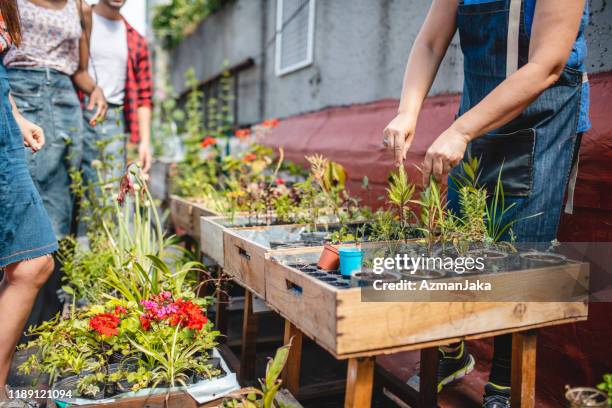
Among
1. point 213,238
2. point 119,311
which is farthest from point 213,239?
point 119,311

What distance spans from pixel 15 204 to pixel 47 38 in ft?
4.96

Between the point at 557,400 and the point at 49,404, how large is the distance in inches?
83.7

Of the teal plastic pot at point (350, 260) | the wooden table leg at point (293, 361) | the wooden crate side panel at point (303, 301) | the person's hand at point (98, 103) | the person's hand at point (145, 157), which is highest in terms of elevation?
the person's hand at point (98, 103)

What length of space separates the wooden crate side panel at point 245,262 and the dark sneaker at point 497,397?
3.05ft

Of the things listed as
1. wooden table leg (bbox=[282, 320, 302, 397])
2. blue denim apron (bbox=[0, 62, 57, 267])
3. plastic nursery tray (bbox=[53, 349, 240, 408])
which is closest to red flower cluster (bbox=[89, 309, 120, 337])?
plastic nursery tray (bbox=[53, 349, 240, 408])

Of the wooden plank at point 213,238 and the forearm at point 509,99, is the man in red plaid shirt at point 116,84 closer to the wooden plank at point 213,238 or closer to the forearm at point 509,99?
the wooden plank at point 213,238

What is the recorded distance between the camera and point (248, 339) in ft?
7.82

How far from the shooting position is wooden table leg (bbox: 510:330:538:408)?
1.71 m

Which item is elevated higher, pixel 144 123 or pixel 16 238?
pixel 144 123

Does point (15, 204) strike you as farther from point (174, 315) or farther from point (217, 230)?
point (217, 230)

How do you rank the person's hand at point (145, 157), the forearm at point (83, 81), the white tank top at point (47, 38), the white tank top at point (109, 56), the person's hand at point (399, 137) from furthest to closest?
the white tank top at point (109, 56)
the person's hand at point (145, 157)
the forearm at point (83, 81)
the white tank top at point (47, 38)
the person's hand at point (399, 137)

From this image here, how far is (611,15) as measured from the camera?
222 centimetres

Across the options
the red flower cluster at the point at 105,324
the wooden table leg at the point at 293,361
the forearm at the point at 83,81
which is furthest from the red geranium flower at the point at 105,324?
the forearm at the point at 83,81

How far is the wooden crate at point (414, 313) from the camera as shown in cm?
144
